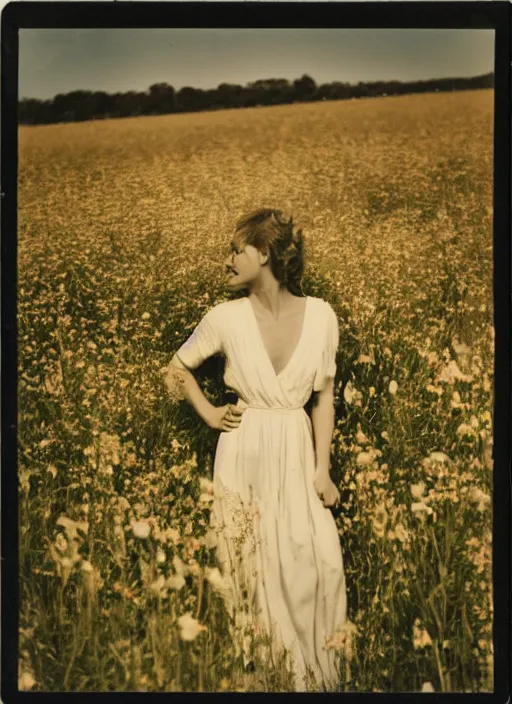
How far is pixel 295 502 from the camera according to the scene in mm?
3043

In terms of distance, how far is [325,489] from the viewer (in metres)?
3.06

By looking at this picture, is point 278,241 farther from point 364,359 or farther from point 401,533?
point 401,533

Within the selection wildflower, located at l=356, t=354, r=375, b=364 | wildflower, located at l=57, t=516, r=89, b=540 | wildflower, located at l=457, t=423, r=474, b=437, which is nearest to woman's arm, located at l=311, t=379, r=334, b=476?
wildflower, located at l=356, t=354, r=375, b=364

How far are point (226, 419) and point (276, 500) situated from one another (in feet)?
1.09

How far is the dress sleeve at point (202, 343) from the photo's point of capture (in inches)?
122

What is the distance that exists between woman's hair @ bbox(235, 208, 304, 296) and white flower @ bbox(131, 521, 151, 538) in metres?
0.98

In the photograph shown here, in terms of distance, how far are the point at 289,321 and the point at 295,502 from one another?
63 cm

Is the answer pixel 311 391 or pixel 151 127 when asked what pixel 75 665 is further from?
pixel 151 127

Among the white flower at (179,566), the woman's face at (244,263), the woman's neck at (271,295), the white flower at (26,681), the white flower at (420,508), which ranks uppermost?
the woman's face at (244,263)

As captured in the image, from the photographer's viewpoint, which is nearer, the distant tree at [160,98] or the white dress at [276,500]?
the white dress at [276,500]

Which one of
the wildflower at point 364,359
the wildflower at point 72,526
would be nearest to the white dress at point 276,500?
the wildflower at point 364,359

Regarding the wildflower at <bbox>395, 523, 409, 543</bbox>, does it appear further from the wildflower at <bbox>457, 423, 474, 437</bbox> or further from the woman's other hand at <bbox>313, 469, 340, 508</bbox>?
the wildflower at <bbox>457, 423, 474, 437</bbox>

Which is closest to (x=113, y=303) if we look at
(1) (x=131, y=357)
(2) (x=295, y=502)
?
(1) (x=131, y=357)

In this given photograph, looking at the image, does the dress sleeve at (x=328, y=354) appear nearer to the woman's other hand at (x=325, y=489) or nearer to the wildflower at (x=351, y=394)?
the wildflower at (x=351, y=394)
